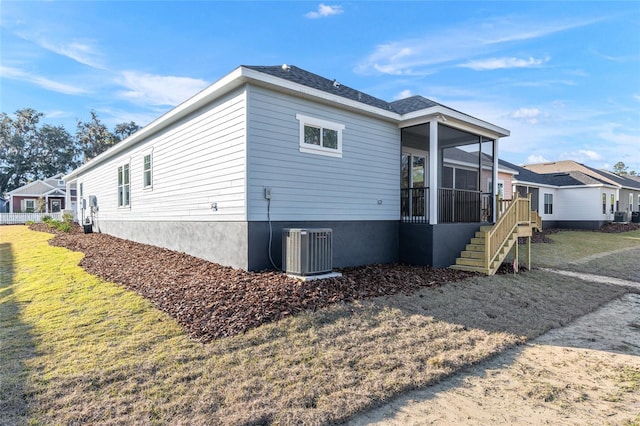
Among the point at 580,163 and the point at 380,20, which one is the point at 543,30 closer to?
the point at 380,20

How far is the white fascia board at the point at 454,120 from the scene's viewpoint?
8.59 meters

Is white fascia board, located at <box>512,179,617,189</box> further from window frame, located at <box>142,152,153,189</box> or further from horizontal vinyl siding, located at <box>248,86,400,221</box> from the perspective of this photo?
window frame, located at <box>142,152,153,189</box>

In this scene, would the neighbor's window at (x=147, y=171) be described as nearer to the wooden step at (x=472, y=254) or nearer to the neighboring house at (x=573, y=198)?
the wooden step at (x=472, y=254)

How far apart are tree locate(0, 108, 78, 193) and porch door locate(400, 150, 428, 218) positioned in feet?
174

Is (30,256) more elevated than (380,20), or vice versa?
(380,20)

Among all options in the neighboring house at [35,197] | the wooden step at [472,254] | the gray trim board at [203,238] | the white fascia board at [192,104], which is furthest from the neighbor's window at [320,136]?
the neighboring house at [35,197]

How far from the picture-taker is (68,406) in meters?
2.81

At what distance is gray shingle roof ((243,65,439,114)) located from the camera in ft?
23.8

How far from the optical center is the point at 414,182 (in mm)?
11812

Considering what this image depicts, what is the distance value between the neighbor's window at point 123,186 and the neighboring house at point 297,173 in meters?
1.39

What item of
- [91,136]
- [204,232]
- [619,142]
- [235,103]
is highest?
[91,136]

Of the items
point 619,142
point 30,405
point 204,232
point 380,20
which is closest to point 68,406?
point 30,405

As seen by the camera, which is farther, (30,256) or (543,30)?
(543,30)

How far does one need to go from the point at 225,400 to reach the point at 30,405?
1594 mm
